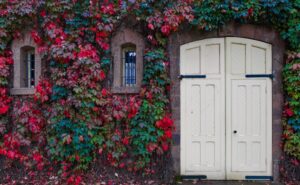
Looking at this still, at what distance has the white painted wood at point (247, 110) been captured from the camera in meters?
6.00

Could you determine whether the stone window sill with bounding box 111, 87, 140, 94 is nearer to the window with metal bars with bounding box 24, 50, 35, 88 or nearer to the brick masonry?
the brick masonry

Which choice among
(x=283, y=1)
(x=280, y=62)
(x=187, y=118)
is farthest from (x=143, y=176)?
(x=283, y=1)

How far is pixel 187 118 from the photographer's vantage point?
6102 mm

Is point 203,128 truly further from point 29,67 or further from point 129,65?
point 29,67

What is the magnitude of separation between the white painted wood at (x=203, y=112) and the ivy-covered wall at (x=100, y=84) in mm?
363

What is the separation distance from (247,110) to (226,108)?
415 millimetres

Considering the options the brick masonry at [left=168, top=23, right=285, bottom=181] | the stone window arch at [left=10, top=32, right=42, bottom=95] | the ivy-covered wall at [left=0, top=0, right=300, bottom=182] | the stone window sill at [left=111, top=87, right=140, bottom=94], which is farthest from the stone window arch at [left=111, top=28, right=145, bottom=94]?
the stone window arch at [left=10, top=32, right=42, bottom=95]

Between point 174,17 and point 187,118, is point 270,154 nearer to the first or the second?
point 187,118

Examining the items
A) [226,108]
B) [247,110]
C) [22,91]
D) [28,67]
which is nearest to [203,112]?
[226,108]

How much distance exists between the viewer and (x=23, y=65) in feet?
21.6

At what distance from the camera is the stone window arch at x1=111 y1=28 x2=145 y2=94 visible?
616cm

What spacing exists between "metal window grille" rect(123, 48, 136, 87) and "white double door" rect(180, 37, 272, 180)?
100 cm

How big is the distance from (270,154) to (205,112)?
4.89ft

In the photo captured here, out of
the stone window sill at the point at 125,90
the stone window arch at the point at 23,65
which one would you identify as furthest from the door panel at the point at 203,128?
the stone window arch at the point at 23,65
